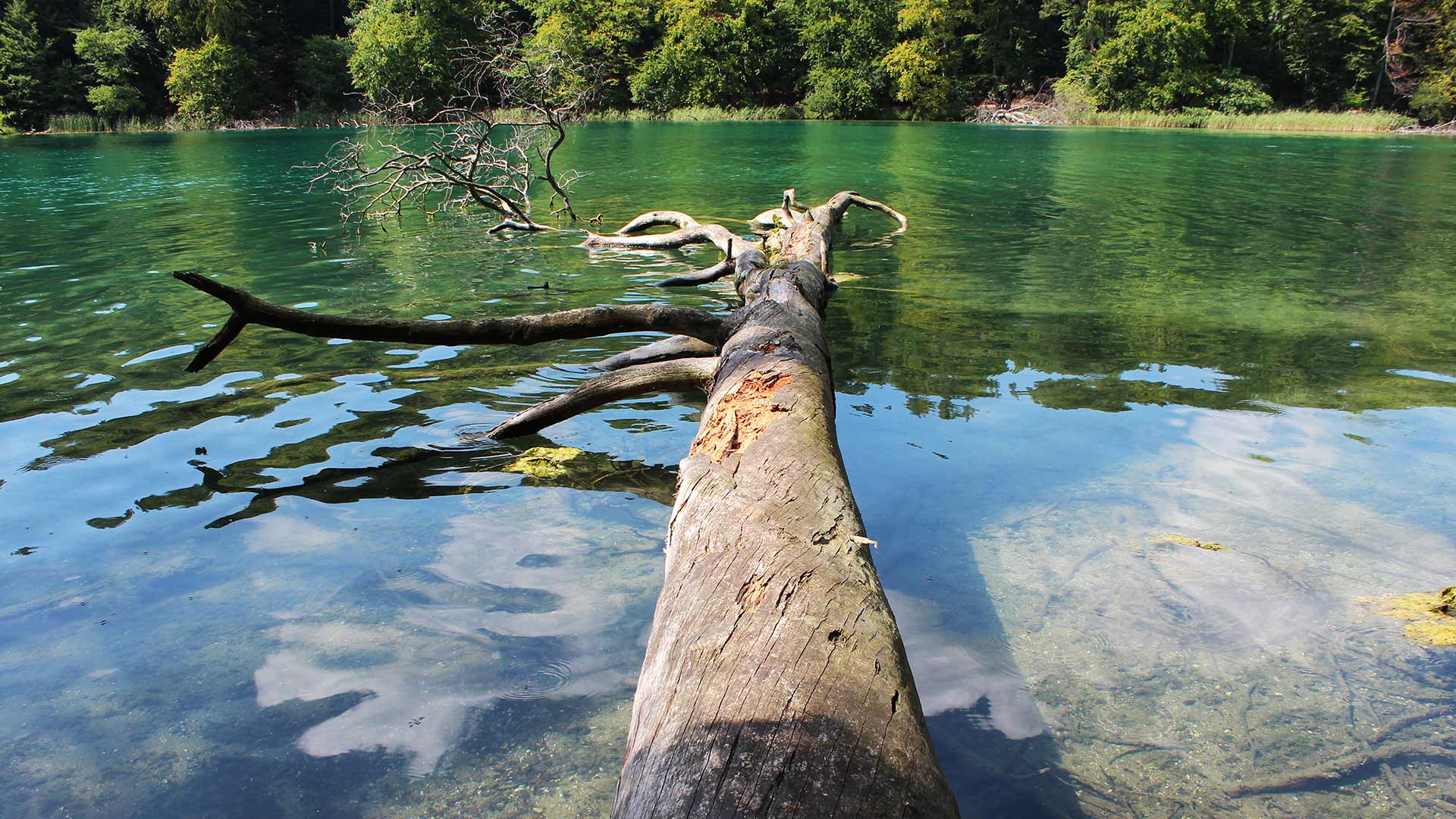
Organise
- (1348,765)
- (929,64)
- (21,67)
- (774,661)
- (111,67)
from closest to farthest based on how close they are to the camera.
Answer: (774,661) → (1348,765) → (21,67) → (111,67) → (929,64)

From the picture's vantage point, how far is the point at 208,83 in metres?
48.2

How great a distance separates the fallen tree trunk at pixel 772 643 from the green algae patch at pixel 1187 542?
1.29 metres

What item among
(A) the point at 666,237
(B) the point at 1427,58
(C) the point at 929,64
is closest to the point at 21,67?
(C) the point at 929,64

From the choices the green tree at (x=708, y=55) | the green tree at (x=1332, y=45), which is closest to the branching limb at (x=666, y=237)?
the green tree at (x=708, y=55)

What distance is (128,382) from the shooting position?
518cm

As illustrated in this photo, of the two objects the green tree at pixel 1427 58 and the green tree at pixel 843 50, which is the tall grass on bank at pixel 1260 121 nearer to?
the green tree at pixel 1427 58

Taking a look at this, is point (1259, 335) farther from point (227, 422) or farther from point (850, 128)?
point (850, 128)

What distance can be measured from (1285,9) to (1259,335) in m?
52.4

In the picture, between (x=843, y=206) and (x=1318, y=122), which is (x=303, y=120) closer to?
(x=843, y=206)

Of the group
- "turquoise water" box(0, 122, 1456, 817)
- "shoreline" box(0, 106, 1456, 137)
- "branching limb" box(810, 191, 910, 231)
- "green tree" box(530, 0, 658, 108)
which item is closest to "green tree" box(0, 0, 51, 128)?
"shoreline" box(0, 106, 1456, 137)

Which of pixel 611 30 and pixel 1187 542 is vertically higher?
pixel 611 30

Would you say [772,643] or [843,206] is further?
[843,206]

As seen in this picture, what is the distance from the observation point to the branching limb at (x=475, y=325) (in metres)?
4.07

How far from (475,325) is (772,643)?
2918 millimetres
